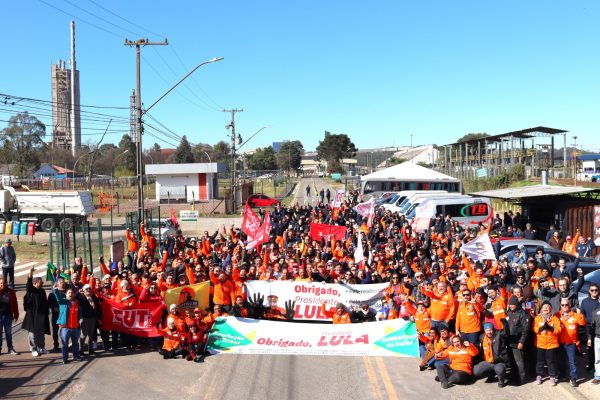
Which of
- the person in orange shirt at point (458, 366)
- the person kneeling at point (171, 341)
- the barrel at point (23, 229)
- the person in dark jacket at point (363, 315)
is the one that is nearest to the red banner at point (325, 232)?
the person in dark jacket at point (363, 315)

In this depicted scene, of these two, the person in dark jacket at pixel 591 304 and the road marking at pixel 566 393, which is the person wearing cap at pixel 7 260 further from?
the person in dark jacket at pixel 591 304

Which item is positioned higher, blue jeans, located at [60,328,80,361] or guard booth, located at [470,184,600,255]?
guard booth, located at [470,184,600,255]

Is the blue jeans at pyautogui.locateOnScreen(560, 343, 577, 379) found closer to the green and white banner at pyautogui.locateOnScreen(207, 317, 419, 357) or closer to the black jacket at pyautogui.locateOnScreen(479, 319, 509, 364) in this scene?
the black jacket at pyautogui.locateOnScreen(479, 319, 509, 364)

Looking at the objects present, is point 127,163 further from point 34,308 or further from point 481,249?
point 34,308

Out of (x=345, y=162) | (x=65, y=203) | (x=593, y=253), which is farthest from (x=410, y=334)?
(x=345, y=162)

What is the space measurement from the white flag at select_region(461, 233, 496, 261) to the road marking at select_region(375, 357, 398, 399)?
5.13 metres

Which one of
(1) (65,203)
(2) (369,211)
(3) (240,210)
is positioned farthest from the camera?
(3) (240,210)

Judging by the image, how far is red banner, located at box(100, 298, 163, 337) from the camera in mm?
10938

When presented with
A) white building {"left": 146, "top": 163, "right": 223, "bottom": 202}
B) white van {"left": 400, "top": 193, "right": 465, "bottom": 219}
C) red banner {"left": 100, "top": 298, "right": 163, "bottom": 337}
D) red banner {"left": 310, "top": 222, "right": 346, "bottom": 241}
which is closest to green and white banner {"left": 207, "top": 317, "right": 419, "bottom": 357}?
red banner {"left": 100, "top": 298, "right": 163, "bottom": 337}

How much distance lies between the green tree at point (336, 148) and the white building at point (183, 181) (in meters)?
80.3

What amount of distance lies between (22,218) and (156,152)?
113 m

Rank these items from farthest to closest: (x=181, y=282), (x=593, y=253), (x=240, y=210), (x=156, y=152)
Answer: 1. (x=156, y=152)
2. (x=240, y=210)
3. (x=593, y=253)
4. (x=181, y=282)

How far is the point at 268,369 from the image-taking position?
9.76 m

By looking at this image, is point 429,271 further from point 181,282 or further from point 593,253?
point 593,253
